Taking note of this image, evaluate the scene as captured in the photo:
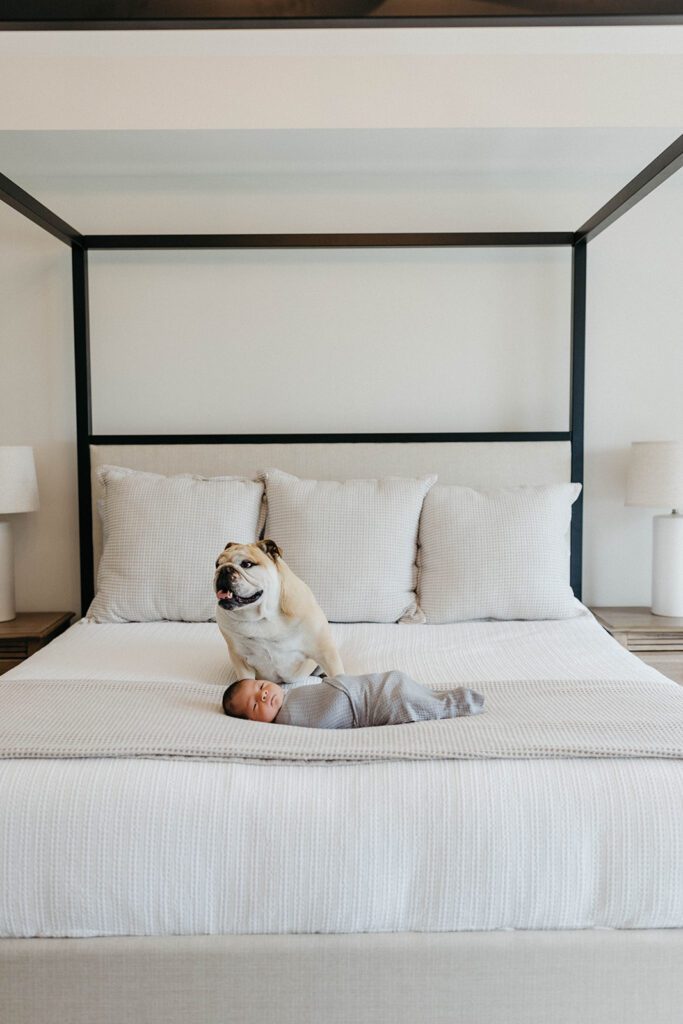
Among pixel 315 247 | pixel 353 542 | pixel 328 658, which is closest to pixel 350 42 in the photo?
pixel 315 247

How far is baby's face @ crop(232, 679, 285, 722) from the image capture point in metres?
1.65

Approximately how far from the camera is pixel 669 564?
9.75 feet

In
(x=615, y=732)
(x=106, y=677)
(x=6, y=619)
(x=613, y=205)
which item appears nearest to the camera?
(x=615, y=732)

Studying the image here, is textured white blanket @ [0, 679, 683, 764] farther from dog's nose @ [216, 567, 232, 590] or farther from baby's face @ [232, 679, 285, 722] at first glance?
dog's nose @ [216, 567, 232, 590]

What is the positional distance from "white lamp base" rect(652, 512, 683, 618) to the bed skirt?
5.98ft

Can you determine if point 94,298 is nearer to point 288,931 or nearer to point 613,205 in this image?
point 613,205

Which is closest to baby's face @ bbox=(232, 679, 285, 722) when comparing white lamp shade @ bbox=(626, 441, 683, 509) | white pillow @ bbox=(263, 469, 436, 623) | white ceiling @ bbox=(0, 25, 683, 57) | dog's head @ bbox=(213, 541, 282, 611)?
dog's head @ bbox=(213, 541, 282, 611)

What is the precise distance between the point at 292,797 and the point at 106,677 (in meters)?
0.85

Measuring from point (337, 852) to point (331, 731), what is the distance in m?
0.28

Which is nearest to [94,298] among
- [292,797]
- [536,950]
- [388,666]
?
[388,666]

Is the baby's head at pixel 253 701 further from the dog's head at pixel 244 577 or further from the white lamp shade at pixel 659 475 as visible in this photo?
the white lamp shade at pixel 659 475

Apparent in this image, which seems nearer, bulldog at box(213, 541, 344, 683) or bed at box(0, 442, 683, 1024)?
bed at box(0, 442, 683, 1024)

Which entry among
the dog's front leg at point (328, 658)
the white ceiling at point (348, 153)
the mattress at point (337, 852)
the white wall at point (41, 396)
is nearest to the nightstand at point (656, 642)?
the dog's front leg at point (328, 658)

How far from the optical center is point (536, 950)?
130 centimetres
